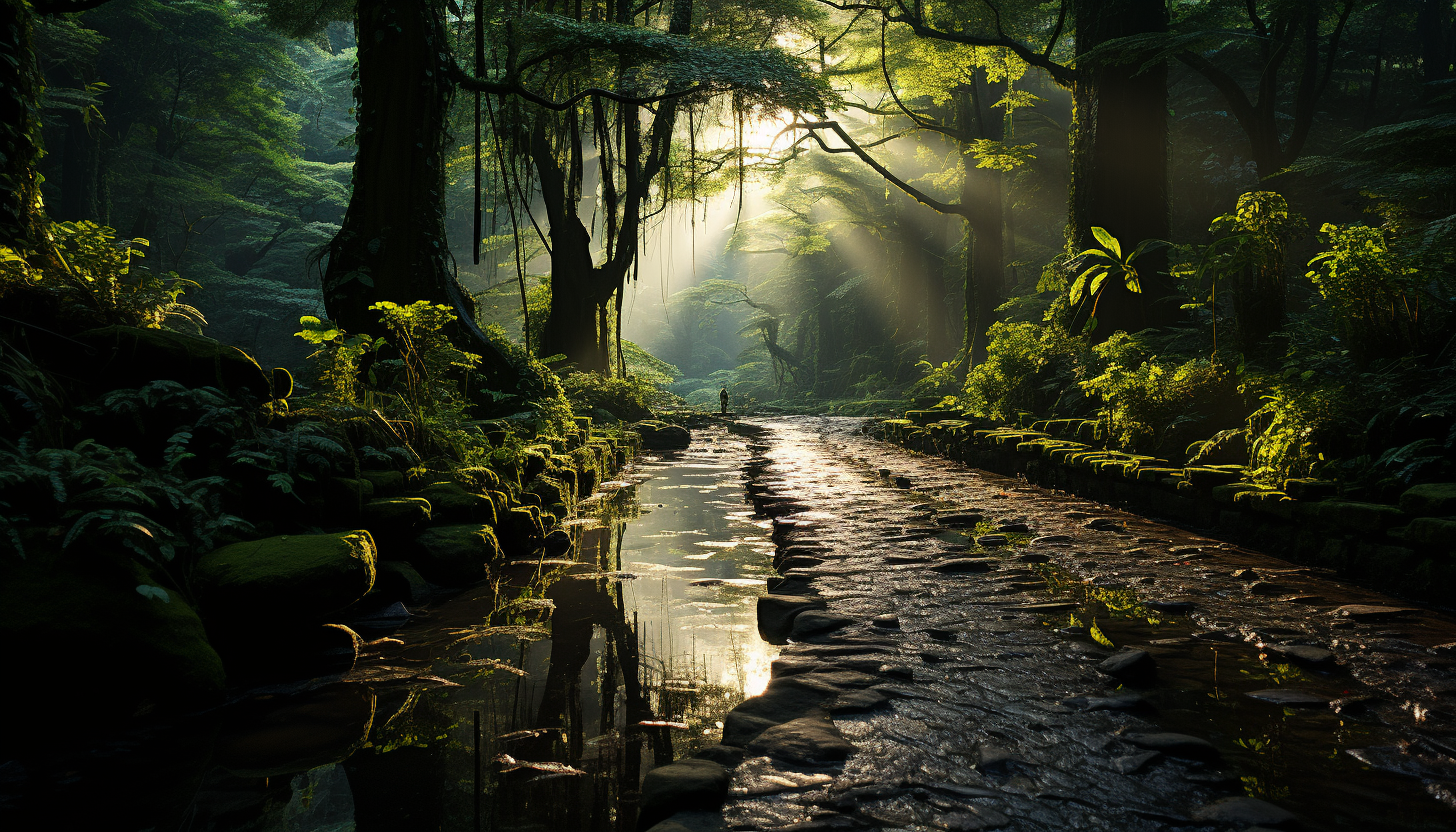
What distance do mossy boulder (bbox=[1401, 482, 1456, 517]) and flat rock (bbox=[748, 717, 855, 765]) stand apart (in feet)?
10.5

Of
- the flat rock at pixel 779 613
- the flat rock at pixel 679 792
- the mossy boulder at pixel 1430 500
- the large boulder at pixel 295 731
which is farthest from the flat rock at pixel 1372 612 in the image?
the large boulder at pixel 295 731

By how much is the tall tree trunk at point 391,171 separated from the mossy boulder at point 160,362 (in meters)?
2.68

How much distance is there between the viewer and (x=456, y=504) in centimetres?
466

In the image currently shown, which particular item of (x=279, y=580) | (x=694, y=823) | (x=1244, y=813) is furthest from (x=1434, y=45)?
(x=279, y=580)

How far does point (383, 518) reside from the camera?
13.2 ft

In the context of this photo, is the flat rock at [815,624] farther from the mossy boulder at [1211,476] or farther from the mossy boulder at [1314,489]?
the mossy boulder at [1211,476]

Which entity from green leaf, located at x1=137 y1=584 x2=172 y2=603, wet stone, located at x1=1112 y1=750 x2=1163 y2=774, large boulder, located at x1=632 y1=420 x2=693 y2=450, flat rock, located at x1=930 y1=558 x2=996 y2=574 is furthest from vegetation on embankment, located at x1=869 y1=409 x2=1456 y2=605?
large boulder, located at x1=632 y1=420 x2=693 y2=450

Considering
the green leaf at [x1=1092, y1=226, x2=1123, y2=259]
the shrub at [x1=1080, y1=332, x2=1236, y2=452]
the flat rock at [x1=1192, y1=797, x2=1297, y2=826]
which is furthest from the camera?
the green leaf at [x1=1092, y1=226, x2=1123, y2=259]

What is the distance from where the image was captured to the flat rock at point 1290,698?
2346 millimetres

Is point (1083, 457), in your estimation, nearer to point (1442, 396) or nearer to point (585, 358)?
point (1442, 396)

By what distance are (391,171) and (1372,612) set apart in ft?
24.7

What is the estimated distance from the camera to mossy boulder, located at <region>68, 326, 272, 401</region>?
3566 mm

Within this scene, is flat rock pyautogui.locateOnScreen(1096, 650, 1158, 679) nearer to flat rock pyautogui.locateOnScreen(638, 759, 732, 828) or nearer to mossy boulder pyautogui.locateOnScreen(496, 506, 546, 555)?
flat rock pyautogui.locateOnScreen(638, 759, 732, 828)

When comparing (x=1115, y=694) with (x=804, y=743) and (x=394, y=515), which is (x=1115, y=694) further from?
(x=394, y=515)
